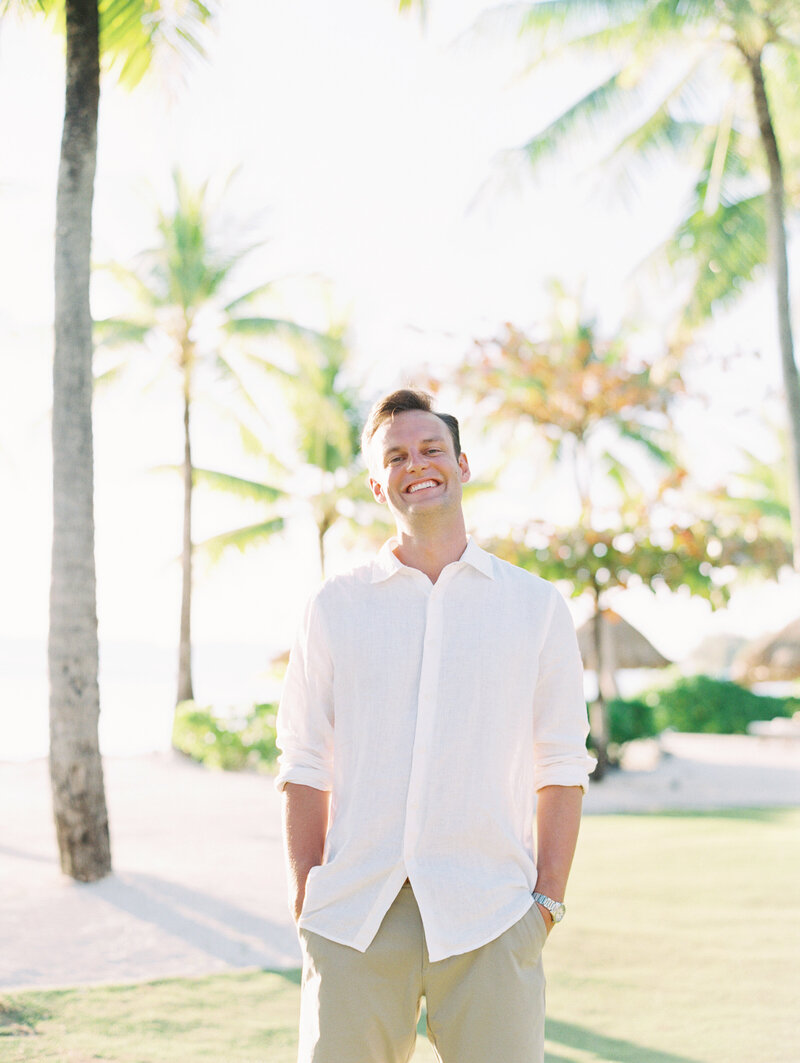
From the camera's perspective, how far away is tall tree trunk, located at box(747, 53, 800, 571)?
42.6 feet

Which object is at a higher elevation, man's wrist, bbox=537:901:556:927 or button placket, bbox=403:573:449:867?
button placket, bbox=403:573:449:867

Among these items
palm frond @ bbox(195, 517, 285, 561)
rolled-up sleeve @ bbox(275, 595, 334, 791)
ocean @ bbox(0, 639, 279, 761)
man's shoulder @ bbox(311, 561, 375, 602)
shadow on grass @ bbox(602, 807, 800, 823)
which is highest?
palm frond @ bbox(195, 517, 285, 561)

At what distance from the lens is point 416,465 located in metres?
2.46

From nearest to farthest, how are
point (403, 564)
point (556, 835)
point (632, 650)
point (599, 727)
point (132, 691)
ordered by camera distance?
point (556, 835), point (403, 564), point (599, 727), point (632, 650), point (132, 691)

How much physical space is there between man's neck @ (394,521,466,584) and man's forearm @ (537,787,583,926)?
1.90 ft

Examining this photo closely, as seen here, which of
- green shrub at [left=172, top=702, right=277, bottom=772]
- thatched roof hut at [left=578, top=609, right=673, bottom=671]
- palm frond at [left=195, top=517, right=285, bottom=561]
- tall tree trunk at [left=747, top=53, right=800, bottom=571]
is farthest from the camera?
palm frond at [left=195, top=517, right=285, bottom=561]

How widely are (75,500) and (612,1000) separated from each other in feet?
15.8

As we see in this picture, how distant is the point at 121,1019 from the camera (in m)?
4.75

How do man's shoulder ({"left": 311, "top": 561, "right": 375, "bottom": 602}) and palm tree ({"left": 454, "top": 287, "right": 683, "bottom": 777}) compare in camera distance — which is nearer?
man's shoulder ({"left": 311, "top": 561, "right": 375, "bottom": 602})

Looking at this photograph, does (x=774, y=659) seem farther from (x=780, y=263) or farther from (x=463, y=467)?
(x=463, y=467)

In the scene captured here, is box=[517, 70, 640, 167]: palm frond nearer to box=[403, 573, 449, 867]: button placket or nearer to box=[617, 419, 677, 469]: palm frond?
box=[617, 419, 677, 469]: palm frond

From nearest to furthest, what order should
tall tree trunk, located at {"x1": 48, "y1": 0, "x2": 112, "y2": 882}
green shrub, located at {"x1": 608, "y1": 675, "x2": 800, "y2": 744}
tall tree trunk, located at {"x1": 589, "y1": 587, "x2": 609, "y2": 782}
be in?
tall tree trunk, located at {"x1": 48, "y1": 0, "x2": 112, "y2": 882}, tall tree trunk, located at {"x1": 589, "y1": 587, "x2": 609, "y2": 782}, green shrub, located at {"x1": 608, "y1": 675, "x2": 800, "y2": 744}

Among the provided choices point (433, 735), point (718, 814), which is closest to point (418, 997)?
point (433, 735)

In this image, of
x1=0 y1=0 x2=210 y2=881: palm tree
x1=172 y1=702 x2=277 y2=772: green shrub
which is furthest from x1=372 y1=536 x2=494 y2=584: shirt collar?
x1=172 y1=702 x2=277 y2=772: green shrub
